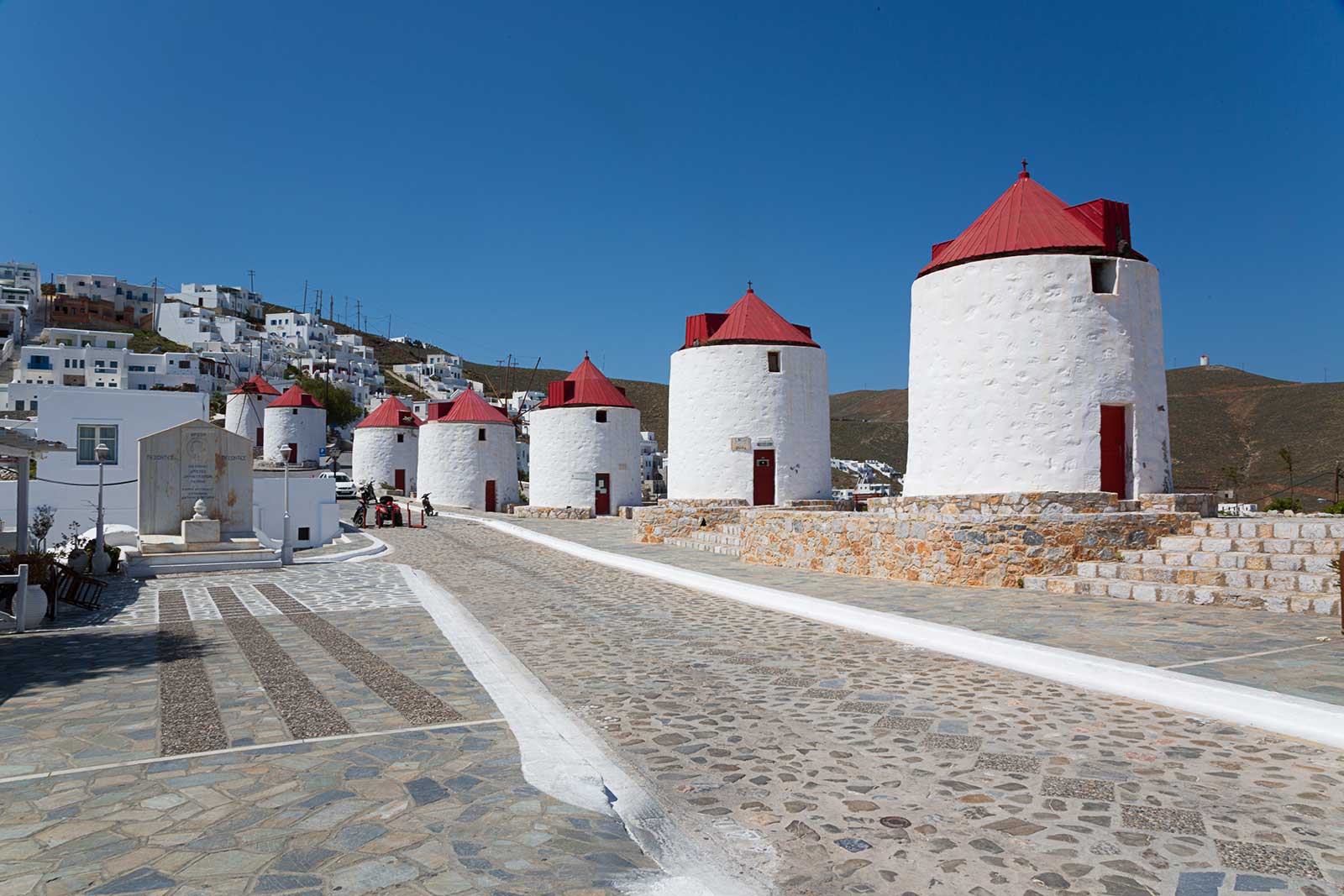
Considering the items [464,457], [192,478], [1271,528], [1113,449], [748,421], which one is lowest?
[1271,528]

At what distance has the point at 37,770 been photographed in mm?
4102

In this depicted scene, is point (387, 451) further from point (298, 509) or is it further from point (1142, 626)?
point (1142, 626)

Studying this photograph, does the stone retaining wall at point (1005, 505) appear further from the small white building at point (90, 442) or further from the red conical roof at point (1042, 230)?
the small white building at point (90, 442)

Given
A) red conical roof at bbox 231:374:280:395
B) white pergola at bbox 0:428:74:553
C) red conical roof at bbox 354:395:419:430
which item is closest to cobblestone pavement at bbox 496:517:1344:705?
white pergola at bbox 0:428:74:553

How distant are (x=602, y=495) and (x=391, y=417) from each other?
18.1 metres

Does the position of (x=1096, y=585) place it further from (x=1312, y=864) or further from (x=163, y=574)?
(x=163, y=574)

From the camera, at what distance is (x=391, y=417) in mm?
42844

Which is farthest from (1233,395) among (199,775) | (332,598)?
(199,775)

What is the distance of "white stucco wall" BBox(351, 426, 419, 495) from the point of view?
42.4 metres

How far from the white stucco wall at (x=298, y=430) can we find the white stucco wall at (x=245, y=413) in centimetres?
354

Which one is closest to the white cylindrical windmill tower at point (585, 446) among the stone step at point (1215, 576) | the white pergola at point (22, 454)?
the white pergola at point (22, 454)

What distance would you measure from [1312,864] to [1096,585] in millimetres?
6831

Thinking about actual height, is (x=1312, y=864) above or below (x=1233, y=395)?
below

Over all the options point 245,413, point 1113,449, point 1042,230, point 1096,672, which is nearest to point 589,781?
point 1096,672
